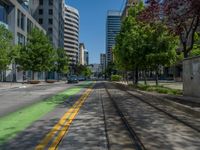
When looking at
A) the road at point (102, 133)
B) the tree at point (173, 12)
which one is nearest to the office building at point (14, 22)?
the tree at point (173, 12)

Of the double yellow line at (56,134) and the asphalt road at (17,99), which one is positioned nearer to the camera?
the double yellow line at (56,134)

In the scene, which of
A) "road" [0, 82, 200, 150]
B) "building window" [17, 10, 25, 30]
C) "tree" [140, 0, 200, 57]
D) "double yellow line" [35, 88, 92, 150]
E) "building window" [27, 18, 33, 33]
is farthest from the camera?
"building window" [27, 18, 33, 33]

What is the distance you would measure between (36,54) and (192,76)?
1935 inches

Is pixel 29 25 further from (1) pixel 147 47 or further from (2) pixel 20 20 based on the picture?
(1) pixel 147 47

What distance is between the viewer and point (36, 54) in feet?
225

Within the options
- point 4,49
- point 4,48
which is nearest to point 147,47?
point 4,49

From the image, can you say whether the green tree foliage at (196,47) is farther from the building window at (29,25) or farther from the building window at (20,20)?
the building window at (29,25)

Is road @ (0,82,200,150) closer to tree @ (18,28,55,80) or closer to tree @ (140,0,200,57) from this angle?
tree @ (140,0,200,57)

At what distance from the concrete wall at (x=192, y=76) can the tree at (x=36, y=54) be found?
4686 centimetres

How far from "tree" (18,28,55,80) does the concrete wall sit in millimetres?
46860

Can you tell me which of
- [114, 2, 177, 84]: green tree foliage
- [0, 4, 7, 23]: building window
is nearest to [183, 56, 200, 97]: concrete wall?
[114, 2, 177, 84]: green tree foliage

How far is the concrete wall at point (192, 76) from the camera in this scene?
21516 mm

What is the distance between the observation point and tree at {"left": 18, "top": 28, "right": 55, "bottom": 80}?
6762cm

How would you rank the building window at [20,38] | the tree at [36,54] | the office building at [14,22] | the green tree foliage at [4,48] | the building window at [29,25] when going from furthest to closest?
the building window at [29,25] → the building window at [20,38] → the office building at [14,22] → the tree at [36,54] → the green tree foliage at [4,48]
